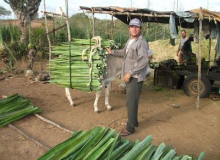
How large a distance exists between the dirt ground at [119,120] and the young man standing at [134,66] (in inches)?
17.5

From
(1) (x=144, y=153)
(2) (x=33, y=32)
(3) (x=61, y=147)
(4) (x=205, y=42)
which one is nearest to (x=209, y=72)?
(1) (x=144, y=153)

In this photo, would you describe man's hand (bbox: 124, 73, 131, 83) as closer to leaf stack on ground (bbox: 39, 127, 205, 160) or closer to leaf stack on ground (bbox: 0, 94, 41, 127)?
leaf stack on ground (bbox: 39, 127, 205, 160)

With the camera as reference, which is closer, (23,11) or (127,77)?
(127,77)

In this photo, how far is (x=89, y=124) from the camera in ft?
13.7

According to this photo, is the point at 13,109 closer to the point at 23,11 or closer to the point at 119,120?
the point at 119,120

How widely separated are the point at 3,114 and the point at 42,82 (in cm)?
309

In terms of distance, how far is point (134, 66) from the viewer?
353 centimetres

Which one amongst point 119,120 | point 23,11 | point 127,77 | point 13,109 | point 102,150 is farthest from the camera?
point 23,11

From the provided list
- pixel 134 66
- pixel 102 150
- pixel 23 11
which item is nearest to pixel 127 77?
pixel 134 66

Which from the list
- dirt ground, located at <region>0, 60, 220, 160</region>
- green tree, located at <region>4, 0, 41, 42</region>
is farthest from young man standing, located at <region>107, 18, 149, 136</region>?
green tree, located at <region>4, 0, 41, 42</region>

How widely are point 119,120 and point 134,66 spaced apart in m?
1.36

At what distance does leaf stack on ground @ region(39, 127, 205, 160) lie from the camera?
2312 mm

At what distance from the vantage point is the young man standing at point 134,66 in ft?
11.2

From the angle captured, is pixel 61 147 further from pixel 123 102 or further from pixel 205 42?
pixel 205 42
